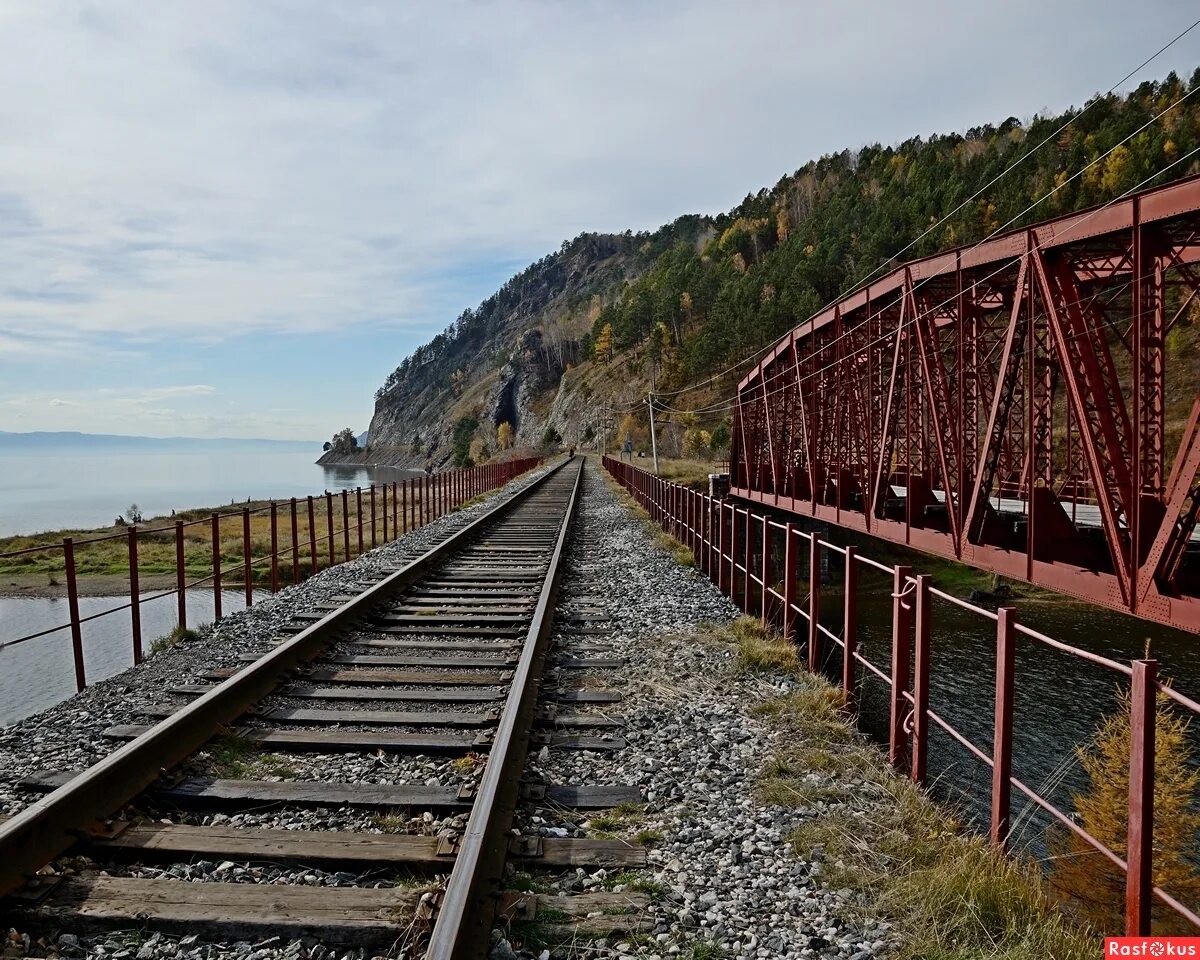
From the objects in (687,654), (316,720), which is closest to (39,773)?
(316,720)

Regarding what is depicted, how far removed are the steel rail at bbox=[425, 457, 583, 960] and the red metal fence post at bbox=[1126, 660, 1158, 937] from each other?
2.52 metres

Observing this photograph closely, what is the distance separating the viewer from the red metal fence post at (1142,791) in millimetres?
3355

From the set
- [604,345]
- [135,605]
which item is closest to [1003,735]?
[135,605]

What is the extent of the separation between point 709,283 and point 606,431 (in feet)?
80.7

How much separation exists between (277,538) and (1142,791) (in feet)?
51.2

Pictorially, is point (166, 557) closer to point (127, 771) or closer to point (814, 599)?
point (814, 599)

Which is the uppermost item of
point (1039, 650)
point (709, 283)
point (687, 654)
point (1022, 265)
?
point (709, 283)

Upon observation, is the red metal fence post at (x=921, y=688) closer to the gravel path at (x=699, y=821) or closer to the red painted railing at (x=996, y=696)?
the red painted railing at (x=996, y=696)

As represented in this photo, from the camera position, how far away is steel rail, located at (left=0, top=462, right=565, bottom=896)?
3629 mm

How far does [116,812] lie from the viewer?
4203mm

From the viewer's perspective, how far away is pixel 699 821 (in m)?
4.35

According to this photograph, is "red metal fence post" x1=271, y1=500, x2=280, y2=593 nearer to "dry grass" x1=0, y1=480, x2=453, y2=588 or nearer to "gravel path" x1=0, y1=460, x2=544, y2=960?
"gravel path" x1=0, y1=460, x2=544, y2=960

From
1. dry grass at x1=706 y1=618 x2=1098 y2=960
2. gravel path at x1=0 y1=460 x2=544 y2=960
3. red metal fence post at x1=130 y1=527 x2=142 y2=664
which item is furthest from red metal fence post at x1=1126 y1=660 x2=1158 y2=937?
red metal fence post at x1=130 y1=527 x2=142 y2=664

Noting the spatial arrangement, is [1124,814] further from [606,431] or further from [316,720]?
[606,431]
